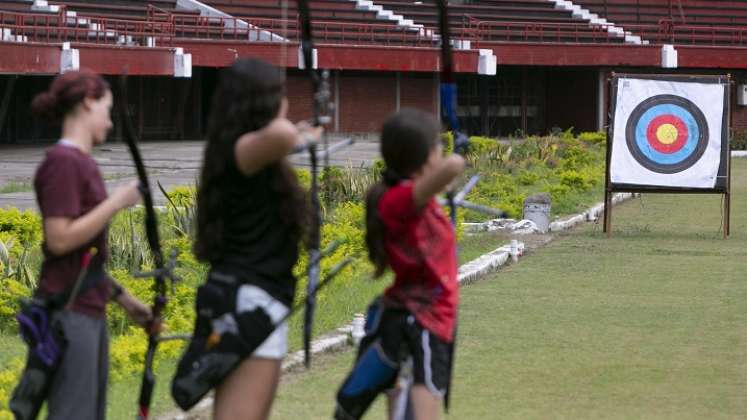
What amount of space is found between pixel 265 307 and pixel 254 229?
252 mm

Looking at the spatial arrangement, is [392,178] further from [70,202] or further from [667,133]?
[667,133]

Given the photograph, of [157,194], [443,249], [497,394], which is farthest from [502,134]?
[443,249]

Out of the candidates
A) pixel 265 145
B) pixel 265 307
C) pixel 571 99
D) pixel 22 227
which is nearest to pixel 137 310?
pixel 265 307

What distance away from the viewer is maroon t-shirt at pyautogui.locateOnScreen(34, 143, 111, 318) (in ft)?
14.1

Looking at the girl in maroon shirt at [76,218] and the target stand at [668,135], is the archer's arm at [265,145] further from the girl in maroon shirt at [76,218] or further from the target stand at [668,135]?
the target stand at [668,135]

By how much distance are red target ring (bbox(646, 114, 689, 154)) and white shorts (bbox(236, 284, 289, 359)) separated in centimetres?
1272

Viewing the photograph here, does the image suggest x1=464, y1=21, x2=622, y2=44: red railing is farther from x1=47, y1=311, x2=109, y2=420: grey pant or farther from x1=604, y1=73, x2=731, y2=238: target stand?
x1=47, y1=311, x2=109, y2=420: grey pant

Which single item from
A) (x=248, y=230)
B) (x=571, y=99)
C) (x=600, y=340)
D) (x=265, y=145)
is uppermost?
(x=265, y=145)

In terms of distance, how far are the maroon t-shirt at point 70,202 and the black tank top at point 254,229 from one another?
1.58ft

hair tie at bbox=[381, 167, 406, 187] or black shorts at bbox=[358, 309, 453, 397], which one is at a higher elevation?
hair tie at bbox=[381, 167, 406, 187]

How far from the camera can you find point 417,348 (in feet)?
15.0

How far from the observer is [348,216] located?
46.7 feet

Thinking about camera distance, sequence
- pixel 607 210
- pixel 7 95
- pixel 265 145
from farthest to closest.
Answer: pixel 7 95 < pixel 607 210 < pixel 265 145

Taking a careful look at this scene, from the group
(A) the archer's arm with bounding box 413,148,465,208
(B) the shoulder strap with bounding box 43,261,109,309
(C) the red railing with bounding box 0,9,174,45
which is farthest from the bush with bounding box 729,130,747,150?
(B) the shoulder strap with bounding box 43,261,109,309
